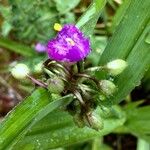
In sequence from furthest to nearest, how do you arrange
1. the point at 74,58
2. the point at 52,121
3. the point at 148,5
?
the point at 52,121, the point at 148,5, the point at 74,58

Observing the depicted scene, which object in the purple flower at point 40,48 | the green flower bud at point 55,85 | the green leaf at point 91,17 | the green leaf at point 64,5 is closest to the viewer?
the green flower bud at point 55,85

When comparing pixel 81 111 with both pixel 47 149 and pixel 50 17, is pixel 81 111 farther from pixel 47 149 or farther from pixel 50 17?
pixel 50 17

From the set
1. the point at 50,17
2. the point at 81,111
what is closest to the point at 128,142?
the point at 50,17

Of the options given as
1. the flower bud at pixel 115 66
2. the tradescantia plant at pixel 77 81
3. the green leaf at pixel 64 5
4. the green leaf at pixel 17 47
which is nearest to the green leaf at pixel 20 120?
the tradescantia plant at pixel 77 81

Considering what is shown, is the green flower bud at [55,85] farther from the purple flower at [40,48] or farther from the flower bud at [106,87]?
the purple flower at [40,48]

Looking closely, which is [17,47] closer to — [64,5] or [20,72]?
[64,5]

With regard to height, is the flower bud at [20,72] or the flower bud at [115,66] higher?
the flower bud at [20,72]
